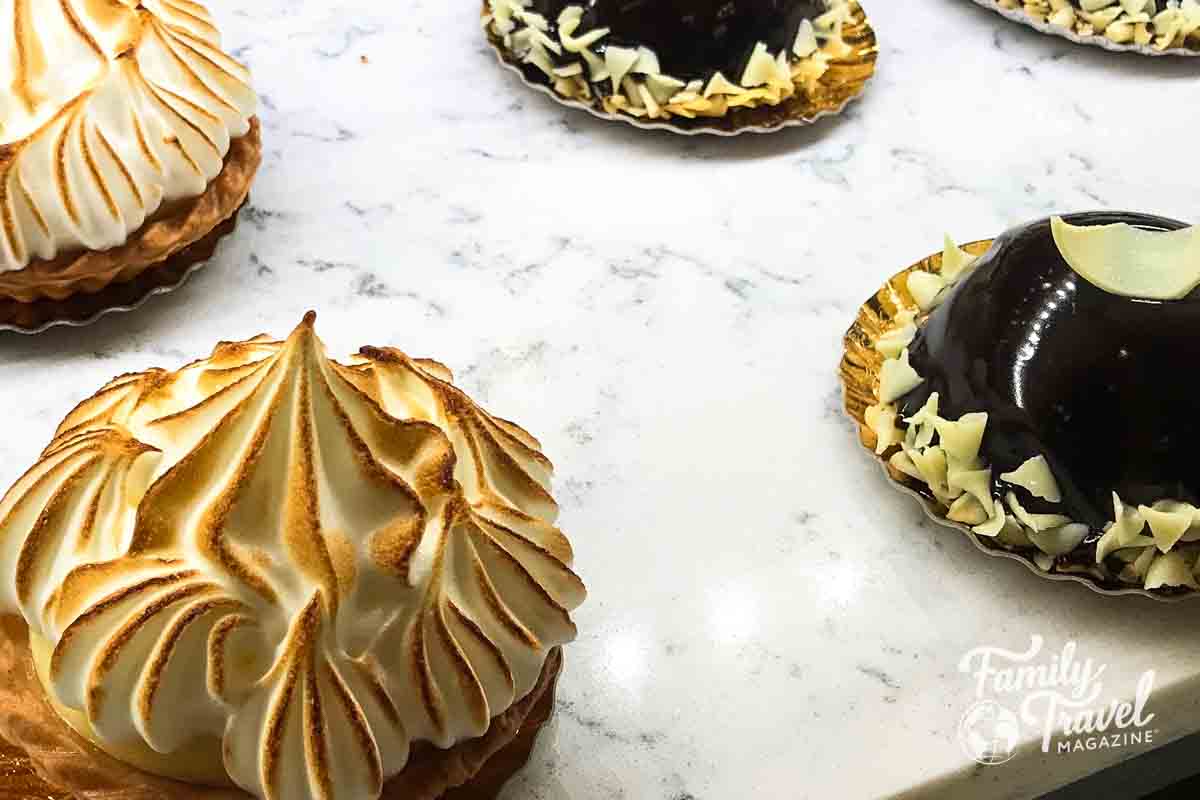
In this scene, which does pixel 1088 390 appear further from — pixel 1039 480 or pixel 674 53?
pixel 674 53

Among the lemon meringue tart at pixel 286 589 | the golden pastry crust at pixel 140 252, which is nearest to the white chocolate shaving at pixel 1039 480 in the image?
the lemon meringue tart at pixel 286 589

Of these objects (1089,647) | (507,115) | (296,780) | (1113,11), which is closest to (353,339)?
(507,115)

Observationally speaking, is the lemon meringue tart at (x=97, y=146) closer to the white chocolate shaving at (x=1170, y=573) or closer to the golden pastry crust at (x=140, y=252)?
the golden pastry crust at (x=140, y=252)

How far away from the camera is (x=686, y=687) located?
1151 millimetres

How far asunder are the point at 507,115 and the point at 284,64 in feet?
1.16

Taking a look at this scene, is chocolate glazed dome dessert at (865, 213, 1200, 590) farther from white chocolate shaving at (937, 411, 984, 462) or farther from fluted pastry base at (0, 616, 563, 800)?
fluted pastry base at (0, 616, 563, 800)

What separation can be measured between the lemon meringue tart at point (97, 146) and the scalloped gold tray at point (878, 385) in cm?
73

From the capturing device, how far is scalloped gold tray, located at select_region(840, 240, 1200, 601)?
1.20m

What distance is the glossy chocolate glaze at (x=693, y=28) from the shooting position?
1.69 meters

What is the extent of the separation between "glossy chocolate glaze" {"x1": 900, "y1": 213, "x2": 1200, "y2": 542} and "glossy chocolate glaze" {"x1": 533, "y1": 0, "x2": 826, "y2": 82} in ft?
2.06

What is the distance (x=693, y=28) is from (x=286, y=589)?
1.09 m

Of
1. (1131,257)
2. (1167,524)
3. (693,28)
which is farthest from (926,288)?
(693,28)

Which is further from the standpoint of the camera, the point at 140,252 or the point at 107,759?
the point at 140,252

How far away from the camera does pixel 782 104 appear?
1788 mm
